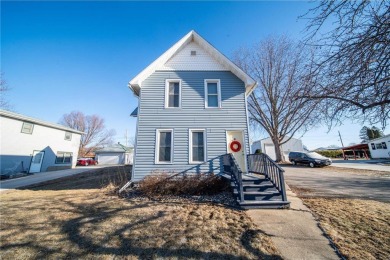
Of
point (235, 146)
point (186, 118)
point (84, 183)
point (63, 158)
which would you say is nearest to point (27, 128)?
point (63, 158)

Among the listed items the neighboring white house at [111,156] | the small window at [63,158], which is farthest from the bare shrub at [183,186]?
the neighboring white house at [111,156]

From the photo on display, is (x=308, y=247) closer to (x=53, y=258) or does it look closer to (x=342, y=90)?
(x=342, y=90)

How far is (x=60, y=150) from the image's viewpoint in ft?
70.8

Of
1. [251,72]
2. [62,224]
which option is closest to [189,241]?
[62,224]

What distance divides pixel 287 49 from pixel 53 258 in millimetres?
24016

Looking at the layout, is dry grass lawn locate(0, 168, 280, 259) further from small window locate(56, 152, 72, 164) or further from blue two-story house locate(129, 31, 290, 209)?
small window locate(56, 152, 72, 164)

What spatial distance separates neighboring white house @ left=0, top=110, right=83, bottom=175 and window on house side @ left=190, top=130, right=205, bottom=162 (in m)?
18.5

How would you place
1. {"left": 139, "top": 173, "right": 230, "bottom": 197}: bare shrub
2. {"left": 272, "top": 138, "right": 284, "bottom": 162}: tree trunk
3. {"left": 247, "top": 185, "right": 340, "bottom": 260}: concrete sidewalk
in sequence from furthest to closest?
1. {"left": 272, "top": 138, "right": 284, "bottom": 162}: tree trunk
2. {"left": 139, "top": 173, "right": 230, "bottom": 197}: bare shrub
3. {"left": 247, "top": 185, "right": 340, "bottom": 260}: concrete sidewalk

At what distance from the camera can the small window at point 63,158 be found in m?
21.3

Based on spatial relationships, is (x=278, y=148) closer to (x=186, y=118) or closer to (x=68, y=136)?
(x=186, y=118)

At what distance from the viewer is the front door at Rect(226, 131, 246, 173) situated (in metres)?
8.49

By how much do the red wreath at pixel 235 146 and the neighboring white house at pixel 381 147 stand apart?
3195cm

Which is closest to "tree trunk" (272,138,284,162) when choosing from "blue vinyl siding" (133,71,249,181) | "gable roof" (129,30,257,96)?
"gable roof" (129,30,257,96)

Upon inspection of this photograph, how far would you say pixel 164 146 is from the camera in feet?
27.9
